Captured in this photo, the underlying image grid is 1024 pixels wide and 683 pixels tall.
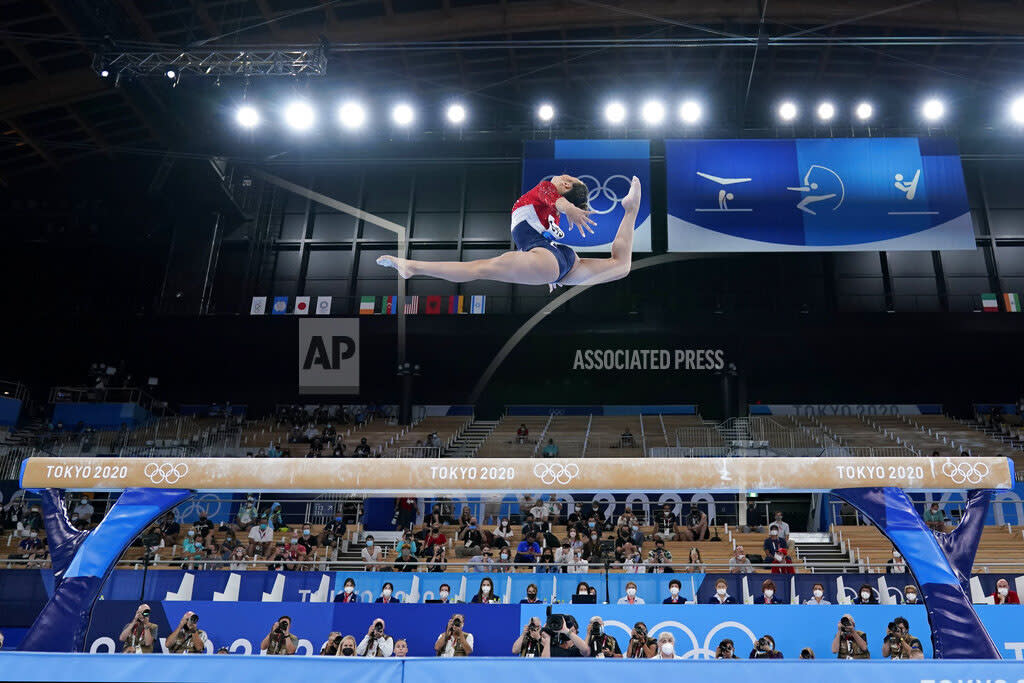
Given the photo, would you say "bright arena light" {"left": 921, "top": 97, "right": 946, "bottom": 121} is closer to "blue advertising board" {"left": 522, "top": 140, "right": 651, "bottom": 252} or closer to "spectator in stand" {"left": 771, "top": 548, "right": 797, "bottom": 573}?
"blue advertising board" {"left": 522, "top": 140, "right": 651, "bottom": 252}

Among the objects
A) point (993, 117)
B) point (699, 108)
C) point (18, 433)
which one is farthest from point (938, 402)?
point (18, 433)

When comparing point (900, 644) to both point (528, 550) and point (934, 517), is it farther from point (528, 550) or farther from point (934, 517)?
point (934, 517)

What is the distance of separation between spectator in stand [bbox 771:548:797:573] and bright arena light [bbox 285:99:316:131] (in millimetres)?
13800

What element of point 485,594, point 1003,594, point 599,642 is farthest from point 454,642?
point 1003,594

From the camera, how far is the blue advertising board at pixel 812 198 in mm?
14797

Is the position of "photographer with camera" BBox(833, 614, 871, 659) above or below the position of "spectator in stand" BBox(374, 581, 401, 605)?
below

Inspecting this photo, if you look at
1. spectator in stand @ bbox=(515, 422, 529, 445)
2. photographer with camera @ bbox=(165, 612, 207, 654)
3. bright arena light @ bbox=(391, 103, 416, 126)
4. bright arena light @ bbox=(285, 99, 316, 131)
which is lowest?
photographer with camera @ bbox=(165, 612, 207, 654)

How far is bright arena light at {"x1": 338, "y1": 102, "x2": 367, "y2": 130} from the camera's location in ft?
63.2

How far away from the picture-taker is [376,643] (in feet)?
27.3

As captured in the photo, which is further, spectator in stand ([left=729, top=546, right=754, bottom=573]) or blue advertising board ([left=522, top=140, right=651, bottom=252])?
blue advertising board ([left=522, top=140, right=651, bottom=252])

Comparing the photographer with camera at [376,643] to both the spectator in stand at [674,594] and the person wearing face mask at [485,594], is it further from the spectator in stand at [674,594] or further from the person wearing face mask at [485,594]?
the spectator in stand at [674,594]

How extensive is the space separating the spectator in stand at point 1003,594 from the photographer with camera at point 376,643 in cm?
772

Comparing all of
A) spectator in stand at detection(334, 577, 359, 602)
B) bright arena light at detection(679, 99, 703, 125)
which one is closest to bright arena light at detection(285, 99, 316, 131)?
bright arena light at detection(679, 99, 703, 125)

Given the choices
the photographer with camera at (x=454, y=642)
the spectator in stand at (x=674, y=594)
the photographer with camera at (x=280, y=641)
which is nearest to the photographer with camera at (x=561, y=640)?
the photographer with camera at (x=454, y=642)
